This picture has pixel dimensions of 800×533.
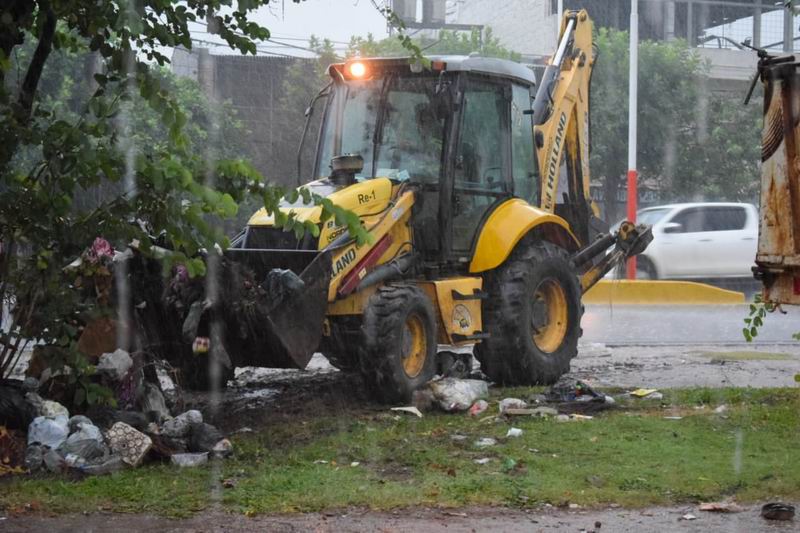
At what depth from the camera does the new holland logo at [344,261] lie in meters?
8.78

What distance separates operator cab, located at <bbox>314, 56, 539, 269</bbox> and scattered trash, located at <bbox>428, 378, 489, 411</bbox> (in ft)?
4.01

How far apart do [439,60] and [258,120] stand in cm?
2444

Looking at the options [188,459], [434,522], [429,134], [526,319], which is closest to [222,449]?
[188,459]

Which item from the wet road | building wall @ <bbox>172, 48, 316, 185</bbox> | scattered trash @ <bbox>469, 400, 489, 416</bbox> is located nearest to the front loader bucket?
scattered trash @ <bbox>469, 400, 489, 416</bbox>

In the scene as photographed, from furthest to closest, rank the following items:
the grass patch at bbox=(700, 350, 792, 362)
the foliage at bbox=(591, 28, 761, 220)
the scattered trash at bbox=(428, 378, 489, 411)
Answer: the foliage at bbox=(591, 28, 761, 220)
the grass patch at bbox=(700, 350, 792, 362)
the scattered trash at bbox=(428, 378, 489, 411)

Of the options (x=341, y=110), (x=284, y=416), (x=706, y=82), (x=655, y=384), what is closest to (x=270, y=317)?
(x=284, y=416)

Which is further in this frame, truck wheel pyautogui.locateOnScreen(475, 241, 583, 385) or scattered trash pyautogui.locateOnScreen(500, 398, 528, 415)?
truck wheel pyautogui.locateOnScreen(475, 241, 583, 385)

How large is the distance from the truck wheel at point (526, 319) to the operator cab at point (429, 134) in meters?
0.48

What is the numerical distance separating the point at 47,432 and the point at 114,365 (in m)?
0.92

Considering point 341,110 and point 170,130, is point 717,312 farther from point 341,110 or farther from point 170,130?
point 170,130

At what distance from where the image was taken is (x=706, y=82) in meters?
34.5

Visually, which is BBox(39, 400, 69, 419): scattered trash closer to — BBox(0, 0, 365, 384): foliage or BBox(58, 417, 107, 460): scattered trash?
BBox(58, 417, 107, 460): scattered trash

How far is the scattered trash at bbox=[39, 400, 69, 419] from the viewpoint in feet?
23.4

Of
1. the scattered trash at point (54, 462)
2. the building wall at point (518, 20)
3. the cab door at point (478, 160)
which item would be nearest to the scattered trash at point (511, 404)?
the cab door at point (478, 160)
